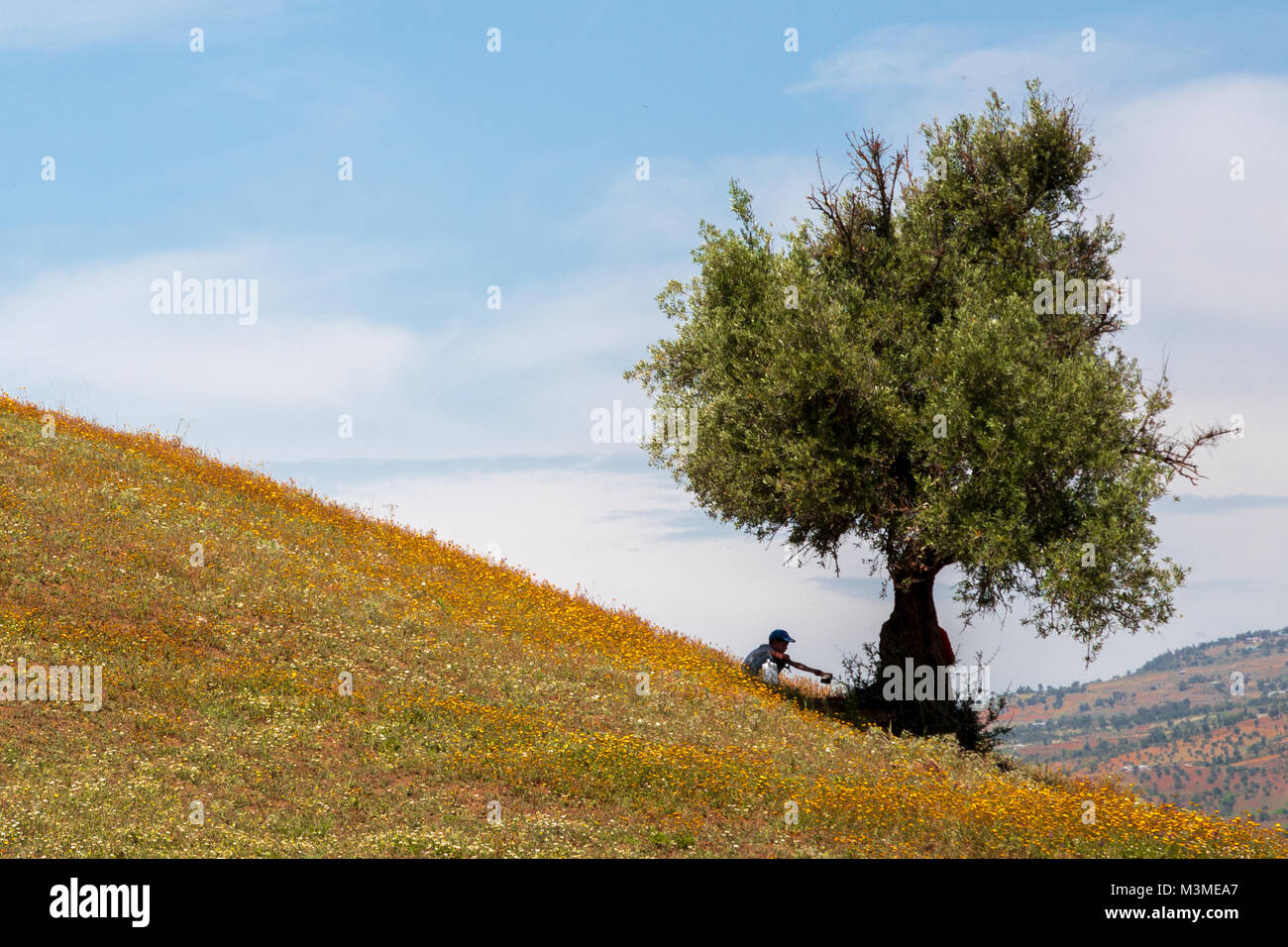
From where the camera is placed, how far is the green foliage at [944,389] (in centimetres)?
2373

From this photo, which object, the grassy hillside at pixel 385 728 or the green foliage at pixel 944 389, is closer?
the grassy hillside at pixel 385 728

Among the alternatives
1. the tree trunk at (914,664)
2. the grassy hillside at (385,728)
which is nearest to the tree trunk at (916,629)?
the tree trunk at (914,664)

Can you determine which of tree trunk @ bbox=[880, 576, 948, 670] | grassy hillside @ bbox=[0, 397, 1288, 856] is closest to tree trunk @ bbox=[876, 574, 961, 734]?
tree trunk @ bbox=[880, 576, 948, 670]

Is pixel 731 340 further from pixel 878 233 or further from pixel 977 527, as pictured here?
pixel 977 527

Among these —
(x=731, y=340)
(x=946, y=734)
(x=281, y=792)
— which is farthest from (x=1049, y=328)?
(x=281, y=792)

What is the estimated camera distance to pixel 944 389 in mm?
24422

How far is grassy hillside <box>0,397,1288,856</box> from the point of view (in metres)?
15.5

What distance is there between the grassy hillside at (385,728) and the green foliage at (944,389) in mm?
4932

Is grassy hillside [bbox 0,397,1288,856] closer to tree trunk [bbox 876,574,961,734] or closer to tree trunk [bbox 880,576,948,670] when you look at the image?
tree trunk [bbox 876,574,961,734]

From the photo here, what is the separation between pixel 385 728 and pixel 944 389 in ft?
49.1

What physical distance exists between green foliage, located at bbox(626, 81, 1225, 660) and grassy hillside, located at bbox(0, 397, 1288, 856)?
4.93 meters

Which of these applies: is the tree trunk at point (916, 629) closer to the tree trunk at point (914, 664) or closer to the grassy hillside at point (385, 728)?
the tree trunk at point (914, 664)
